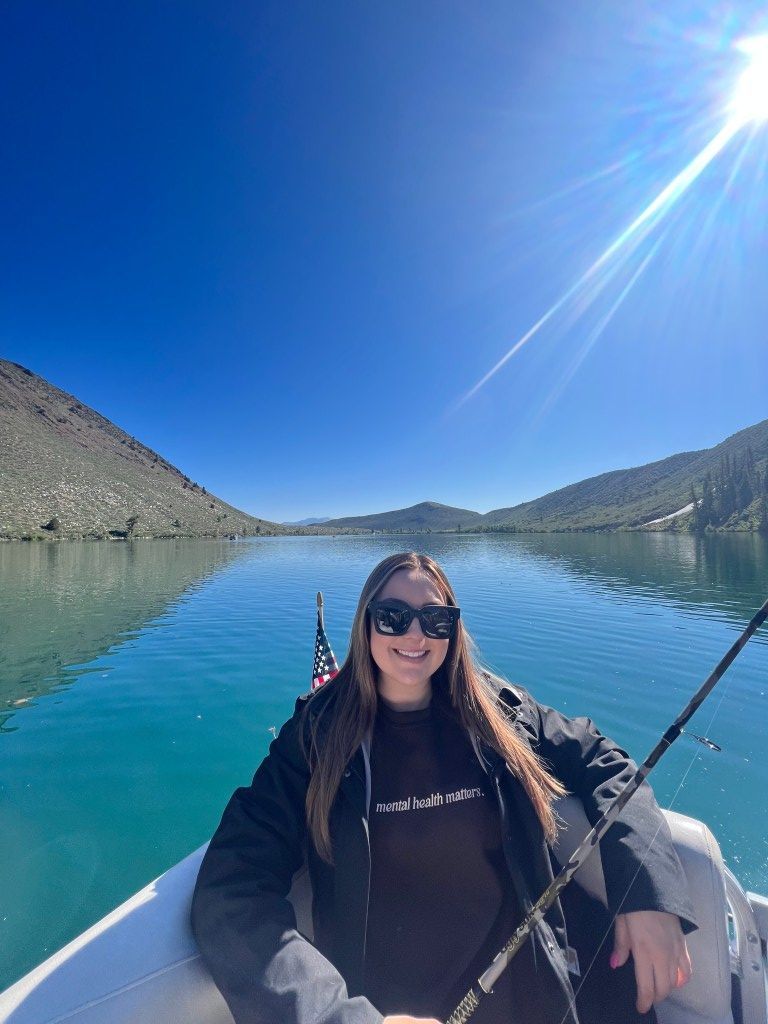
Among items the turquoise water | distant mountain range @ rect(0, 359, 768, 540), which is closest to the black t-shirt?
the turquoise water

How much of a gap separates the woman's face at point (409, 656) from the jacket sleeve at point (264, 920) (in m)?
0.80

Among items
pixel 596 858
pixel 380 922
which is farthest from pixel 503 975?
pixel 596 858

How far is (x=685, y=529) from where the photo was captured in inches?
4227

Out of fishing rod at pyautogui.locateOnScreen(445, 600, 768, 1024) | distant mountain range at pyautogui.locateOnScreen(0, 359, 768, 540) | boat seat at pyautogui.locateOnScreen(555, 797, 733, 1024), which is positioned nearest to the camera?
fishing rod at pyautogui.locateOnScreen(445, 600, 768, 1024)

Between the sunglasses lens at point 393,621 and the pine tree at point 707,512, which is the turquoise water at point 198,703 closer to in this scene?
the sunglasses lens at point 393,621

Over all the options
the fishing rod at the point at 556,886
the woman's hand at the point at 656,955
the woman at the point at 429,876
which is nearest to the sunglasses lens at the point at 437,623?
the woman at the point at 429,876

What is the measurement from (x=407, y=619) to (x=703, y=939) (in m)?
2.49

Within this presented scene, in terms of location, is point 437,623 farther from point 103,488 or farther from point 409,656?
point 103,488

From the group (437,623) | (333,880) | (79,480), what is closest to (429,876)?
(333,880)

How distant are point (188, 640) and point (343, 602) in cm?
937

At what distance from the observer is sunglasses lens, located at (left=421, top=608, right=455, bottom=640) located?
121 inches

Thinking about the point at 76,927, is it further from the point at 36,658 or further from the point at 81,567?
the point at 81,567

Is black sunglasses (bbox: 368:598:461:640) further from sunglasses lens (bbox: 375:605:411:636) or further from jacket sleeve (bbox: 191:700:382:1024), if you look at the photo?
jacket sleeve (bbox: 191:700:382:1024)

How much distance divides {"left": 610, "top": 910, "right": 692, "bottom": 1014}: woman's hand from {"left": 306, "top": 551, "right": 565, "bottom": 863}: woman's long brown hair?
22.1 inches
